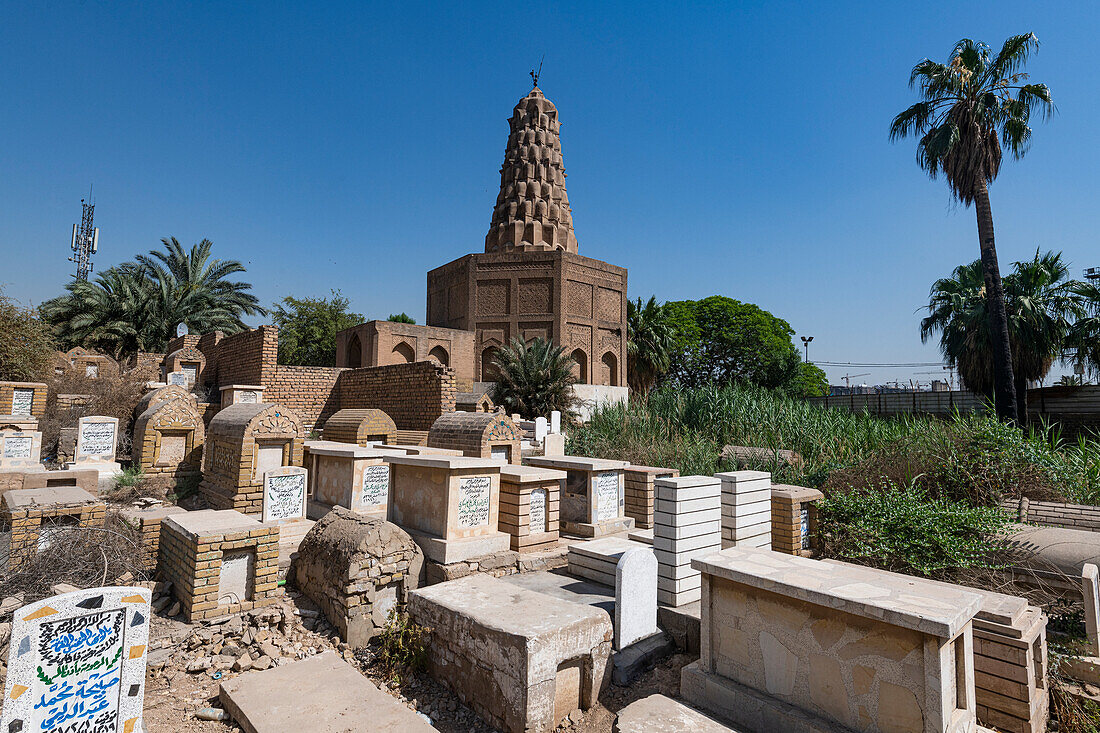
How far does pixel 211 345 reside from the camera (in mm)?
17062

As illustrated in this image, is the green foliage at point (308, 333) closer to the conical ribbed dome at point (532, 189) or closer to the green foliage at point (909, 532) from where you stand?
the conical ribbed dome at point (532, 189)

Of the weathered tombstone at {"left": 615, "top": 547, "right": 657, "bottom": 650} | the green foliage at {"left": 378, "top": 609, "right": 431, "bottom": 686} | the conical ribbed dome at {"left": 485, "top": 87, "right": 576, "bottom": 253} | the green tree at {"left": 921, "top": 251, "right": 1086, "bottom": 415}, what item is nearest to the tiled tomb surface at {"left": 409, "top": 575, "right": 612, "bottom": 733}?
the green foliage at {"left": 378, "top": 609, "right": 431, "bottom": 686}

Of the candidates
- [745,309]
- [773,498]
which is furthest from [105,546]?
[745,309]

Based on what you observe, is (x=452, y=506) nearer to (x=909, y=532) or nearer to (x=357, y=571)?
(x=357, y=571)

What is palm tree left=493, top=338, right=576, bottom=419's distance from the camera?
60.9ft

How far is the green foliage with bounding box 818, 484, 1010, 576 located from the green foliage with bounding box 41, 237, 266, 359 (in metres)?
23.8

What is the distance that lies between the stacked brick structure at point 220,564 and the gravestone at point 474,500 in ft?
6.18

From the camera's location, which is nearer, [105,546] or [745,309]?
[105,546]

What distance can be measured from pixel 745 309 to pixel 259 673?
1491 inches

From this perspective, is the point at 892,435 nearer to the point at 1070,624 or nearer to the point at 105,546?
the point at 1070,624

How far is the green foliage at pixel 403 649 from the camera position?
477 cm

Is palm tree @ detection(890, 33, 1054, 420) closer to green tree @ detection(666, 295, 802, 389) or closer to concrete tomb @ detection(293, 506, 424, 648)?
concrete tomb @ detection(293, 506, 424, 648)

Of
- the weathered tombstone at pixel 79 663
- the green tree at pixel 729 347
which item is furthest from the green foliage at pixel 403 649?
the green tree at pixel 729 347

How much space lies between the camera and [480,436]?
9125mm
